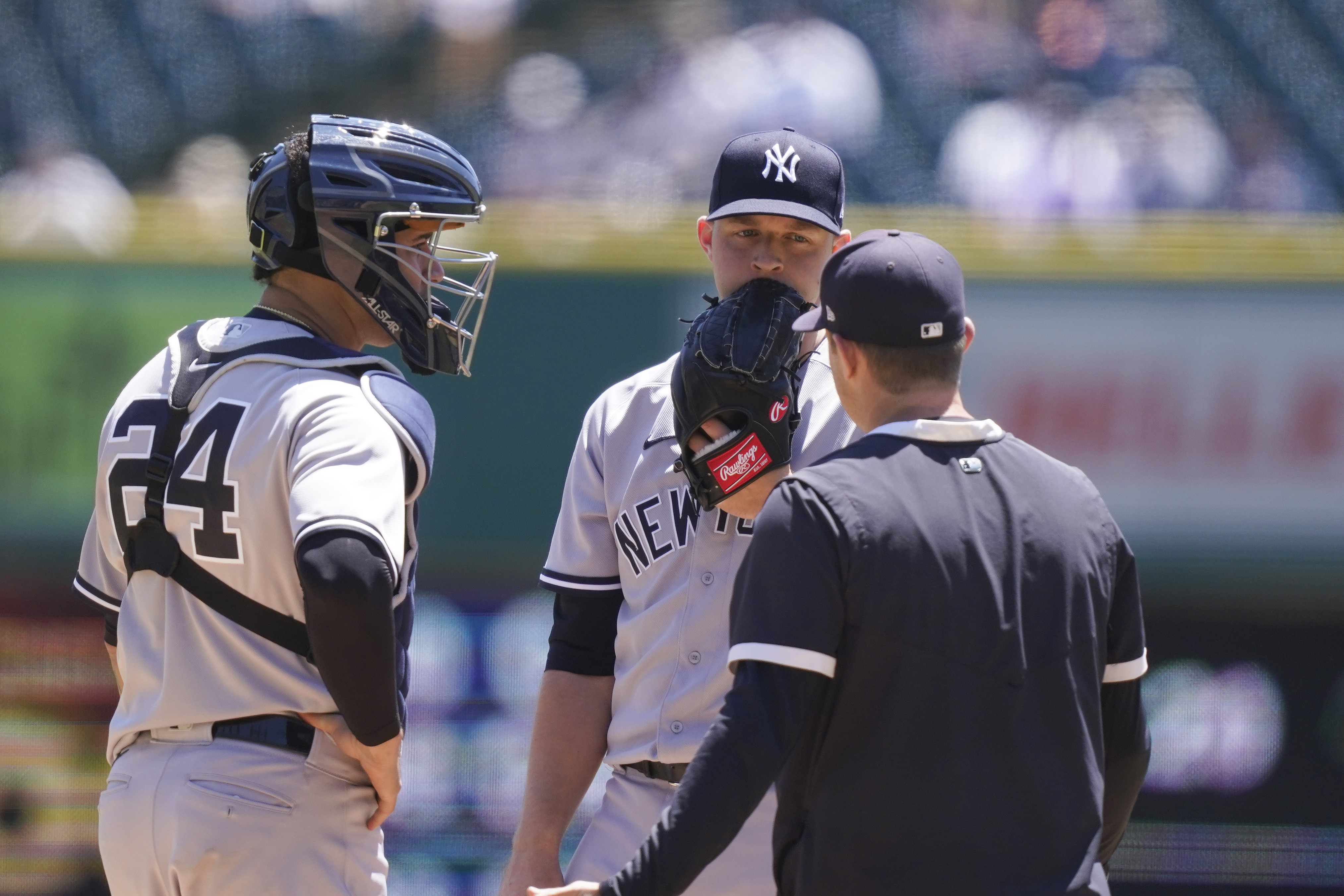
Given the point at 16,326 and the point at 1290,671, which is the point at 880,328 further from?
the point at 16,326

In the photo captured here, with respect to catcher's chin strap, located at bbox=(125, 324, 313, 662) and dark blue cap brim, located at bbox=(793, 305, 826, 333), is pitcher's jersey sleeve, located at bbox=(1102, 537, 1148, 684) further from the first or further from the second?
catcher's chin strap, located at bbox=(125, 324, 313, 662)

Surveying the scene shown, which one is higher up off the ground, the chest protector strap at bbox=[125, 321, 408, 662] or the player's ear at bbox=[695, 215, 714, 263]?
the player's ear at bbox=[695, 215, 714, 263]

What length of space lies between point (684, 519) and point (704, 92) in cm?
488

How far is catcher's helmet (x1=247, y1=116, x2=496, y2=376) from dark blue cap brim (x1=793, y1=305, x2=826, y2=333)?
715 millimetres

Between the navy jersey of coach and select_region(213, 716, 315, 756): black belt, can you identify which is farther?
select_region(213, 716, 315, 756): black belt

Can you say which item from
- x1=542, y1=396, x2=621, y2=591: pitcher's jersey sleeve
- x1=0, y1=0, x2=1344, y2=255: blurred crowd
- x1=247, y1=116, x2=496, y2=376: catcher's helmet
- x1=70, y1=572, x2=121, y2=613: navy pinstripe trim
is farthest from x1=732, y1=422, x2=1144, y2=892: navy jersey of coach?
x1=0, y1=0, x2=1344, y2=255: blurred crowd

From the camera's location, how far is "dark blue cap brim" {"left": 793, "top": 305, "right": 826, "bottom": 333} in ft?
6.51

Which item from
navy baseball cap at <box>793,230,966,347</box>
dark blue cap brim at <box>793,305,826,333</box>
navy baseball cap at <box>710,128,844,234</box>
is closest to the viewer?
navy baseball cap at <box>793,230,966,347</box>

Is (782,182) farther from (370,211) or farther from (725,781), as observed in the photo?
(725,781)

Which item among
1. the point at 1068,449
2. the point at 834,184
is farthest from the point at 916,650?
the point at 1068,449

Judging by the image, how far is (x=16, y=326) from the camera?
210 inches

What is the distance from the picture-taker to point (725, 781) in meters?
1.69

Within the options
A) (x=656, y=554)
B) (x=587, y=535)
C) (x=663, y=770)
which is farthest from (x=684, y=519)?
(x=663, y=770)

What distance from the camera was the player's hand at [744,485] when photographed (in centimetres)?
226
